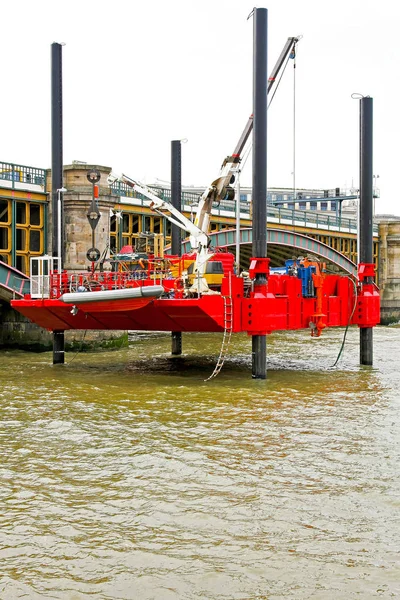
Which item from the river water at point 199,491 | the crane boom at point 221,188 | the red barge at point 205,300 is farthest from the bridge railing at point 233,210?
the river water at point 199,491

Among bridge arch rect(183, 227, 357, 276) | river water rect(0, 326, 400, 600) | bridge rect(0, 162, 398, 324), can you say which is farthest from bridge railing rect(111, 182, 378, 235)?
river water rect(0, 326, 400, 600)

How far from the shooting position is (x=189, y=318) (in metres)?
22.9

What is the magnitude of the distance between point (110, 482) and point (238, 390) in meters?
9.66

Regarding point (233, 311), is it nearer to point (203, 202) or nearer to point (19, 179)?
point (203, 202)

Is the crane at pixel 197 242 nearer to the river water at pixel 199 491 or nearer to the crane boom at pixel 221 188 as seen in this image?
the crane boom at pixel 221 188

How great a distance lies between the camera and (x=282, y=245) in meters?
50.3

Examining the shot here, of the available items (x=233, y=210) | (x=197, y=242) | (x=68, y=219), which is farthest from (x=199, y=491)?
(x=233, y=210)

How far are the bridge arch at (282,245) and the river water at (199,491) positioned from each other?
72.6 ft

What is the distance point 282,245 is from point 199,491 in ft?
129

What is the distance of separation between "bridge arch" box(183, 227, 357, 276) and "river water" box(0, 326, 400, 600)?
22.1 metres

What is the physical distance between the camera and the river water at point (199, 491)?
872 centimetres

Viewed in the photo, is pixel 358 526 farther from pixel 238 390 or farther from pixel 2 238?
pixel 2 238

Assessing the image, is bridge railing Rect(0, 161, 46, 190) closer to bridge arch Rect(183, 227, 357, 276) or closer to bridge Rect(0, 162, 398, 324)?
bridge Rect(0, 162, 398, 324)

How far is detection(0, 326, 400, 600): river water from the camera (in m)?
8.72
